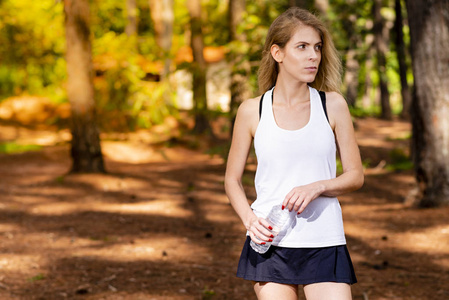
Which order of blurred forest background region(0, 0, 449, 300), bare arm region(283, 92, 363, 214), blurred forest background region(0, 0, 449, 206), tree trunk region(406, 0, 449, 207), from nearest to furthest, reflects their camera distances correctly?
bare arm region(283, 92, 363, 214) < blurred forest background region(0, 0, 449, 300) < tree trunk region(406, 0, 449, 207) < blurred forest background region(0, 0, 449, 206)

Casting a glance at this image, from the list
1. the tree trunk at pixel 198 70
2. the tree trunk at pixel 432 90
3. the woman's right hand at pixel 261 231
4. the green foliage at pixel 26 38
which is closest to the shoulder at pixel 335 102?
the woman's right hand at pixel 261 231

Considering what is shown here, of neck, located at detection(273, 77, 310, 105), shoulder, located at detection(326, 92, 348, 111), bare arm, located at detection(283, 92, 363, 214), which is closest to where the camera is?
bare arm, located at detection(283, 92, 363, 214)

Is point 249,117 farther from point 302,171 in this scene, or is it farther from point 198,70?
point 198,70

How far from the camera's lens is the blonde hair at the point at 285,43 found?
10.2 ft

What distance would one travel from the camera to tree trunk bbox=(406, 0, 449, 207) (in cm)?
915

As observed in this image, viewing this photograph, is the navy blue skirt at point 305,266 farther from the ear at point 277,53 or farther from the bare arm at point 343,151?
the ear at point 277,53

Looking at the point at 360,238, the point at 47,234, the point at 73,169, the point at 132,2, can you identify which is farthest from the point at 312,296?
the point at 132,2

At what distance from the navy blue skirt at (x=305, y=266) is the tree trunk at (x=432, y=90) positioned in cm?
672

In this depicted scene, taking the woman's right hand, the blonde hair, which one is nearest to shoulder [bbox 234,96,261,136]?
the blonde hair

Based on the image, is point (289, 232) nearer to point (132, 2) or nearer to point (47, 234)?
point (47, 234)

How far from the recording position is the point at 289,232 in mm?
2977

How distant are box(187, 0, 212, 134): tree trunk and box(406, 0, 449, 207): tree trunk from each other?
222 inches

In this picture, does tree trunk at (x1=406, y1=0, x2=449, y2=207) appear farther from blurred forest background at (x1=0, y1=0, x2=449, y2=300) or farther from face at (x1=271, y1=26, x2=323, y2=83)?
face at (x1=271, y1=26, x2=323, y2=83)

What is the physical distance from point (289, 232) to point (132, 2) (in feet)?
96.5
